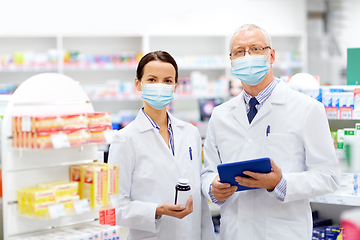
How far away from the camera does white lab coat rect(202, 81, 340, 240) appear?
2211mm

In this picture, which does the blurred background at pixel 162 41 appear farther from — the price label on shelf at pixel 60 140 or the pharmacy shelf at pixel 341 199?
the price label on shelf at pixel 60 140

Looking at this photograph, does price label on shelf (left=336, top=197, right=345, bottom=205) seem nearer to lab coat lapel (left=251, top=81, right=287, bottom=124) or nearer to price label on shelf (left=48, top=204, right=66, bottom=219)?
lab coat lapel (left=251, top=81, right=287, bottom=124)

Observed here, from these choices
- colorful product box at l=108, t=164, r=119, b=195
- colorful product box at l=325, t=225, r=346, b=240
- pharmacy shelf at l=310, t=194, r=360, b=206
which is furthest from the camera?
colorful product box at l=325, t=225, r=346, b=240

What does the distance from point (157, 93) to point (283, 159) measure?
0.80m

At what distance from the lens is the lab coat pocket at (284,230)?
7.43 ft

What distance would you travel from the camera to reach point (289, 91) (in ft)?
7.88

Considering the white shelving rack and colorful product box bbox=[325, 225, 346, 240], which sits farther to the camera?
colorful product box bbox=[325, 225, 346, 240]

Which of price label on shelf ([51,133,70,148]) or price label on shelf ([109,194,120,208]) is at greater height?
price label on shelf ([51,133,70,148])

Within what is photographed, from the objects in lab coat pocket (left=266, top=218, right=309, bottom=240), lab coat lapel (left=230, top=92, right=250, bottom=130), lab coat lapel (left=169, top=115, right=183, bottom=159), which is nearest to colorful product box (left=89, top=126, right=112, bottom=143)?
lab coat lapel (left=169, top=115, right=183, bottom=159)

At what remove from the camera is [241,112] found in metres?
2.45

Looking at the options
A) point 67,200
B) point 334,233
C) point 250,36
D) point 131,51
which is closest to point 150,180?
point 67,200

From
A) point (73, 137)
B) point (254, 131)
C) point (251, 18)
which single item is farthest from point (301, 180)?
point (251, 18)

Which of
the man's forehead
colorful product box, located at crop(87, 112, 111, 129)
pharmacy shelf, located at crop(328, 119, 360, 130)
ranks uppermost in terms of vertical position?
the man's forehead

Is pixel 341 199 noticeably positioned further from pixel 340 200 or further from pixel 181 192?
pixel 181 192
